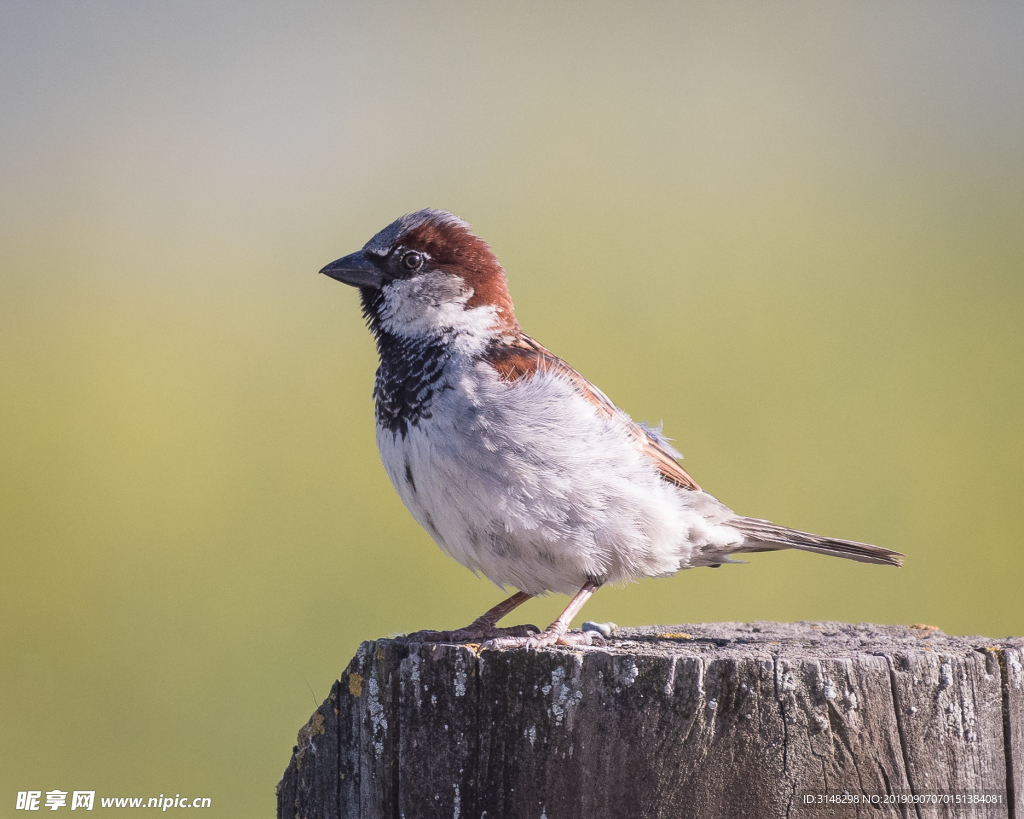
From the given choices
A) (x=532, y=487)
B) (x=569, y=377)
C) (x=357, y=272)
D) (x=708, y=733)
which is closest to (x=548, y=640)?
(x=532, y=487)

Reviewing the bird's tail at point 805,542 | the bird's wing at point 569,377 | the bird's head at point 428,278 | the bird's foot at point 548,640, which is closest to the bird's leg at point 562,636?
the bird's foot at point 548,640

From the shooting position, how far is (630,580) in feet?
10.9

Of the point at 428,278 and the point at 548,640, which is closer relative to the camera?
the point at 548,640

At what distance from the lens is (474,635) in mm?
2930

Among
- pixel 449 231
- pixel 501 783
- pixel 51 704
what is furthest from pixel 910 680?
pixel 51 704

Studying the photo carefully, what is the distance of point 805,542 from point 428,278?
1.61m

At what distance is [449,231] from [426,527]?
1080 millimetres

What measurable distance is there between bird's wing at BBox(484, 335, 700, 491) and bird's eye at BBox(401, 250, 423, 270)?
1.46 feet

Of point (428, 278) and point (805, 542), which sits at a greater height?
point (428, 278)

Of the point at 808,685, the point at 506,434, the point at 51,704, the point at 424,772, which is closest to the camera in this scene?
the point at 808,685

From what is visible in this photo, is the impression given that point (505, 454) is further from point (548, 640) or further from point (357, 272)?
point (357, 272)

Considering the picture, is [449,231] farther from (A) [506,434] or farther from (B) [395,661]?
Result: (B) [395,661]

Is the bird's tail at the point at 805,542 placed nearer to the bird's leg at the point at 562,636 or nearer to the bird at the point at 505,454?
the bird at the point at 505,454

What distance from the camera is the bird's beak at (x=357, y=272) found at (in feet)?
11.7
